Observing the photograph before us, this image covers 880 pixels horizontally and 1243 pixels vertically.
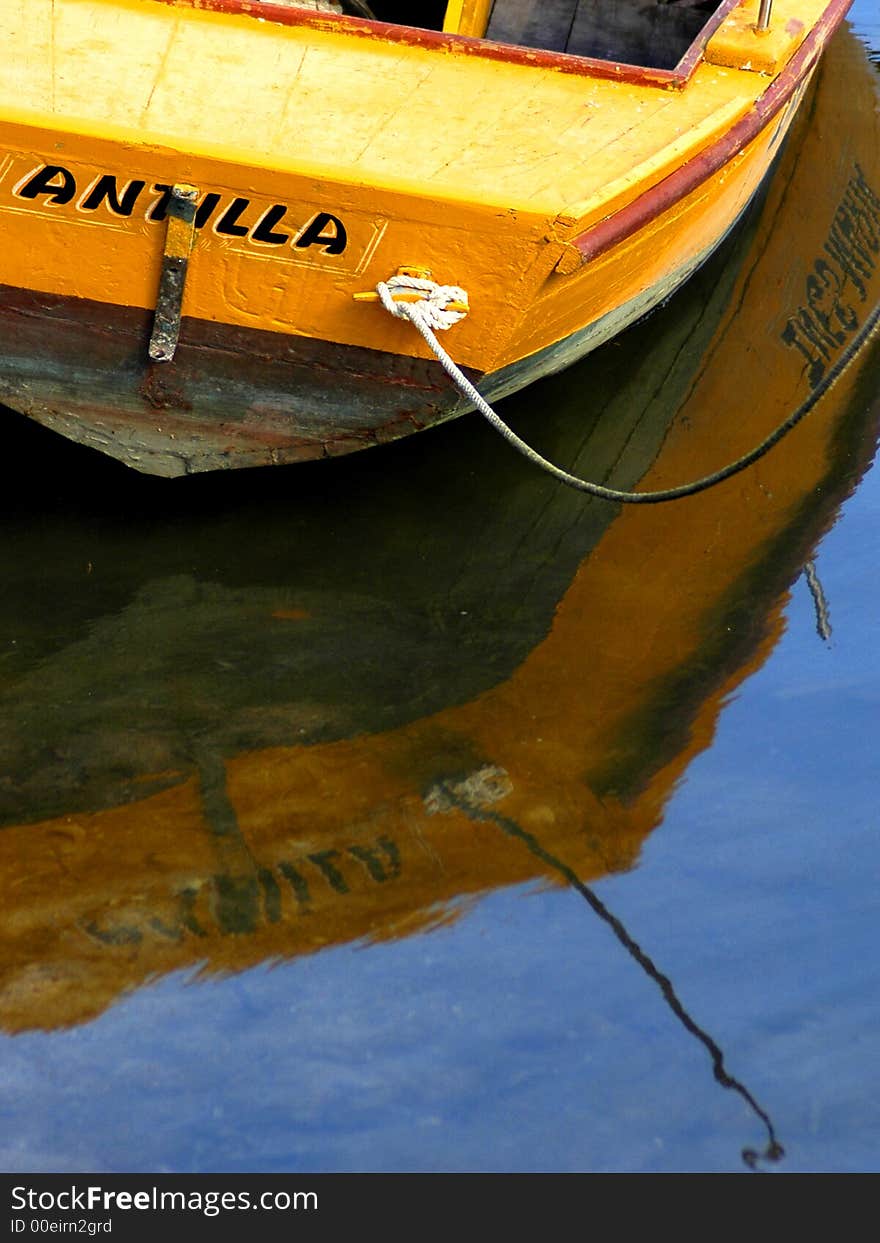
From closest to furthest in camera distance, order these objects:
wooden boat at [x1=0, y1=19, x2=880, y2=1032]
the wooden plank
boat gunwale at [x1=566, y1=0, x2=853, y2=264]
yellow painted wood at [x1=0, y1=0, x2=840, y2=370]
Result: 1. wooden boat at [x1=0, y1=19, x2=880, y2=1032]
2. yellow painted wood at [x1=0, y1=0, x2=840, y2=370]
3. boat gunwale at [x1=566, y1=0, x2=853, y2=264]
4. the wooden plank

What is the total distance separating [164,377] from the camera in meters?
3.74

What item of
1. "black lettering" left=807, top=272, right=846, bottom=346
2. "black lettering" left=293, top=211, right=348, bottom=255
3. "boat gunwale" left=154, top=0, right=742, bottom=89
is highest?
"boat gunwale" left=154, top=0, right=742, bottom=89

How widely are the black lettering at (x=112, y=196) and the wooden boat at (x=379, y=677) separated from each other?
3.32 ft

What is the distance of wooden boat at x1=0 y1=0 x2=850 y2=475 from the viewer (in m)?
3.33

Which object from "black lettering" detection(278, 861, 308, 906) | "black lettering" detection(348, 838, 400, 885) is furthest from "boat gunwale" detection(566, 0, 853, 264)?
"black lettering" detection(278, 861, 308, 906)

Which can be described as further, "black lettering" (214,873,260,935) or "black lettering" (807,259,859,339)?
"black lettering" (807,259,859,339)

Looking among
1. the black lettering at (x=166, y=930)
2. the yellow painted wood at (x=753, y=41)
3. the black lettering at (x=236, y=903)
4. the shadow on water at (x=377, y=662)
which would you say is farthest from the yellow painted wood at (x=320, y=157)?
the black lettering at (x=166, y=930)

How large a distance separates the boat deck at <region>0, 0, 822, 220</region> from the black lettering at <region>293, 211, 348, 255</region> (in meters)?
0.10

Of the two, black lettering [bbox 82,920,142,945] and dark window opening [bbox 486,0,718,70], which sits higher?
dark window opening [bbox 486,0,718,70]

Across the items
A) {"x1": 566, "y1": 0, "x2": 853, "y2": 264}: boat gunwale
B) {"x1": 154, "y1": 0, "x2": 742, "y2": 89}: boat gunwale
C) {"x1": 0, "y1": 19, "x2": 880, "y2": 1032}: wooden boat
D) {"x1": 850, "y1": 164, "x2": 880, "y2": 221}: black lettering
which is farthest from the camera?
{"x1": 850, "y1": 164, "x2": 880, "y2": 221}: black lettering

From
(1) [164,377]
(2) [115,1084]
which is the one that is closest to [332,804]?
(2) [115,1084]

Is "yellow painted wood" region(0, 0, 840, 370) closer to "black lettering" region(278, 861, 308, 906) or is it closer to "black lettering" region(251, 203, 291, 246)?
"black lettering" region(251, 203, 291, 246)

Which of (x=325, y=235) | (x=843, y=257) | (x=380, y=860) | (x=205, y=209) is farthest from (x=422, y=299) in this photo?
(x=843, y=257)
